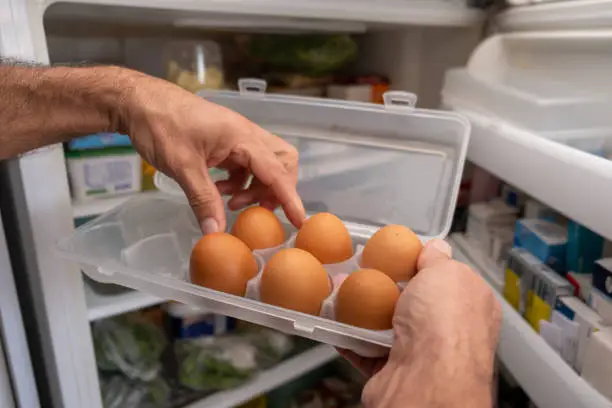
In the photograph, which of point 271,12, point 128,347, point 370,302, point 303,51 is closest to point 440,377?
point 370,302

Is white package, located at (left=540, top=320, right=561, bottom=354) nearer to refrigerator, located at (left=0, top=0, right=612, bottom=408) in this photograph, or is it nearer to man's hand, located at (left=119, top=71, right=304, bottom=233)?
refrigerator, located at (left=0, top=0, right=612, bottom=408)

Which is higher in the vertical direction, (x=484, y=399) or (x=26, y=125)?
(x=26, y=125)

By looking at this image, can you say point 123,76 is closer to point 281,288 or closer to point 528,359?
point 281,288

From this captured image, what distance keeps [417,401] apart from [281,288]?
0.63 feet

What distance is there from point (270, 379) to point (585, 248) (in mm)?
636

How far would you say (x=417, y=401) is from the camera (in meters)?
0.43

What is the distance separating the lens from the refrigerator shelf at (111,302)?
2.64ft

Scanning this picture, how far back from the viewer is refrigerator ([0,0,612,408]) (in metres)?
0.62

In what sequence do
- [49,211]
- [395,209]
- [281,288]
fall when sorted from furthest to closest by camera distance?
[395,209], [49,211], [281,288]

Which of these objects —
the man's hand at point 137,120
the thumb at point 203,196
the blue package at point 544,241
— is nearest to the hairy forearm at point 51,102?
the man's hand at point 137,120

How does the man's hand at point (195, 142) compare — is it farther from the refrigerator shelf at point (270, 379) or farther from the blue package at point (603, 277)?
the refrigerator shelf at point (270, 379)

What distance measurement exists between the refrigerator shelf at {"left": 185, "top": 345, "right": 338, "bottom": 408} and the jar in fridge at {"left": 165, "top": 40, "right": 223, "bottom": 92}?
1.89 ft

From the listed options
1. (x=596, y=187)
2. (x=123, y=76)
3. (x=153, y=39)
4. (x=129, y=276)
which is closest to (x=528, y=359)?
(x=596, y=187)

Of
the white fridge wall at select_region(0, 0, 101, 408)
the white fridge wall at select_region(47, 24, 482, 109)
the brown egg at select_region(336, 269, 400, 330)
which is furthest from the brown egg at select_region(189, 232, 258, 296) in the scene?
the white fridge wall at select_region(47, 24, 482, 109)
